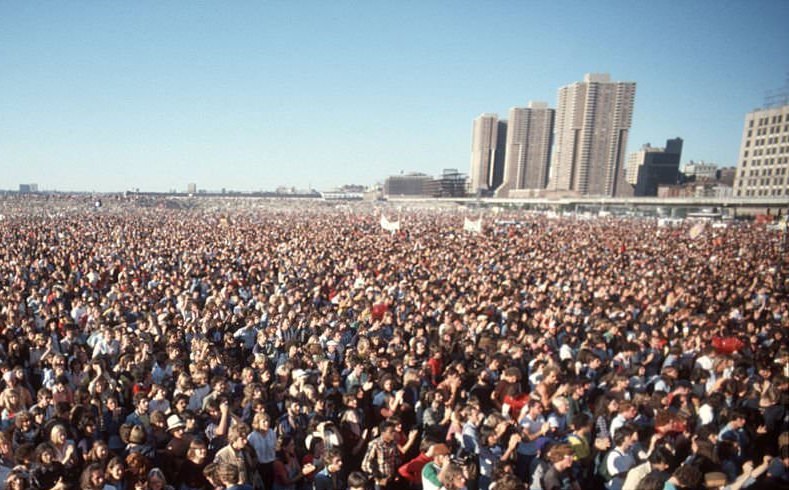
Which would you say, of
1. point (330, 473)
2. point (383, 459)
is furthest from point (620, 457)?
point (330, 473)

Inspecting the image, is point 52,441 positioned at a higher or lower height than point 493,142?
lower

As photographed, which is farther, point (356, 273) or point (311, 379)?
point (356, 273)

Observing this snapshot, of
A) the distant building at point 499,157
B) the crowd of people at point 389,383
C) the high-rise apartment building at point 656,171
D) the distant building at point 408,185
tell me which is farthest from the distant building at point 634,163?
the crowd of people at point 389,383

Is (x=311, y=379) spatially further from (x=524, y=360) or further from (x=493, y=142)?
(x=493, y=142)

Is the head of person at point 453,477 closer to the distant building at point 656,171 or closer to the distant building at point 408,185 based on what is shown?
the distant building at point 656,171

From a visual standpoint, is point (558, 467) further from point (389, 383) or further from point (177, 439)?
point (177, 439)

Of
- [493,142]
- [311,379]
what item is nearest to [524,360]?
[311,379]

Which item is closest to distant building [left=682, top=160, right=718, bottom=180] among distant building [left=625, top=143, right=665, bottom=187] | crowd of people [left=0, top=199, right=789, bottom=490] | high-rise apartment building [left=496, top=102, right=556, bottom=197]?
distant building [left=625, top=143, right=665, bottom=187]
